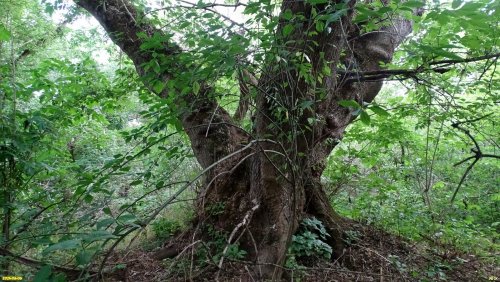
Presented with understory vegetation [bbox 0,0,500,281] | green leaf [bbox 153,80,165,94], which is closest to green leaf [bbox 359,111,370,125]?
understory vegetation [bbox 0,0,500,281]

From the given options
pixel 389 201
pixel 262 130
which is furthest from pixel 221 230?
pixel 389 201

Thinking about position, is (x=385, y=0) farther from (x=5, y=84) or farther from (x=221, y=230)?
(x=5, y=84)

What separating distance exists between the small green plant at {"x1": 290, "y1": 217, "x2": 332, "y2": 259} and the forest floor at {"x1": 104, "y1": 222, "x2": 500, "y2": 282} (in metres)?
0.09

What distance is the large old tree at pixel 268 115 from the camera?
1.99 meters

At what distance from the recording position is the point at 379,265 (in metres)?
3.03

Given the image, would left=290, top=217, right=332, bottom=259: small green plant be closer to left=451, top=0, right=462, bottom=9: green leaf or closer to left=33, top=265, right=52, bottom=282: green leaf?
left=451, top=0, right=462, bottom=9: green leaf

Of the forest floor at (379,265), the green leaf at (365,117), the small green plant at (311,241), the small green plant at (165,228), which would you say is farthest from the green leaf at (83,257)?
the small green plant at (165,228)

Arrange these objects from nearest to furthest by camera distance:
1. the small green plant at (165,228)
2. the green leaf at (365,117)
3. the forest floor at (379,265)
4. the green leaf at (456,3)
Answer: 1. the green leaf at (365,117)
2. the green leaf at (456,3)
3. the forest floor at (379,265)
4. the small green plant at (165,228)

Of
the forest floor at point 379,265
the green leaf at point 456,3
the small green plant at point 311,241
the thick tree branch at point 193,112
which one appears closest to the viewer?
the green leaf at point 456,3

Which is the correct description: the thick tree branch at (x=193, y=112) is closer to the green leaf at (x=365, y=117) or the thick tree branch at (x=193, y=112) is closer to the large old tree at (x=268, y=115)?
the large old tree at (x=268, y=115)

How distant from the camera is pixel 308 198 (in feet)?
11.4

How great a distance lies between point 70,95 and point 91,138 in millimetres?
3413

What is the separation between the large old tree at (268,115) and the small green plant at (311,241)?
0.18 metres

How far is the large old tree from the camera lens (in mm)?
1992
